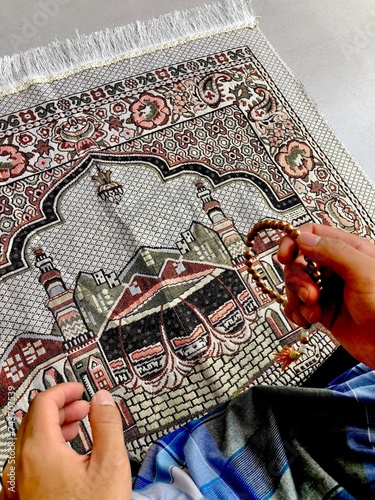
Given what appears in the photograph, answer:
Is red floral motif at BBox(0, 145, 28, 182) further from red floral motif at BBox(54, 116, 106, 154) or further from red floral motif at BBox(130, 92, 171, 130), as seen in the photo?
red floral motif at BBox(130, 92, 171, 130)

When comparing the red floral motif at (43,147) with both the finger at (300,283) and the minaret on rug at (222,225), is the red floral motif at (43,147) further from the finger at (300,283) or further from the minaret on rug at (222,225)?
the finger at (300,283)

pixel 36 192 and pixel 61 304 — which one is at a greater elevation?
pixel 36 192

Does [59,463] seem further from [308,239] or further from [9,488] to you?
[308,239]

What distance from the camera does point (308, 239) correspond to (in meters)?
0.64

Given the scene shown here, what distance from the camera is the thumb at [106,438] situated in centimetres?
51

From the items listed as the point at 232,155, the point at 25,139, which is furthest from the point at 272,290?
the point at 25,139

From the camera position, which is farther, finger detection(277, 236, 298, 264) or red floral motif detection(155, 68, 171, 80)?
red floral motif detection(155, 68, 171, 80)

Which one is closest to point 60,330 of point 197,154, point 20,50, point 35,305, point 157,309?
point 35,305

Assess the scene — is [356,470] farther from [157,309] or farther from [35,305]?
[35,305]

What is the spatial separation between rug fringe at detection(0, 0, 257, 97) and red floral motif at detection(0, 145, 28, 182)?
18 centimetres

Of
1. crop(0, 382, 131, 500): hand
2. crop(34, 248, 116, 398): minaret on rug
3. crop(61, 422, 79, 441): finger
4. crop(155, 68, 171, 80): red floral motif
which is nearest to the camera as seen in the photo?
crop(0, 382, 131, 500): hand

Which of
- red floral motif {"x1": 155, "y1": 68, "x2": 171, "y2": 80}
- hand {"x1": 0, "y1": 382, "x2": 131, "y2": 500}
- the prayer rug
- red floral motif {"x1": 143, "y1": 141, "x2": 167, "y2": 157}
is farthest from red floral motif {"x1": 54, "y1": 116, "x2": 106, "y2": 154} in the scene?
hand {"x1": 0, "y1": 382, "x2": 131, "y2": 500}

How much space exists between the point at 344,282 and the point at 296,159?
64 centimetres

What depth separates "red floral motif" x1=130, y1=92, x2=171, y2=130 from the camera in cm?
124
